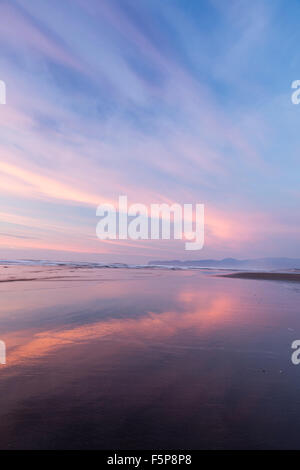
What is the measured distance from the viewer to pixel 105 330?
6516 millimetres

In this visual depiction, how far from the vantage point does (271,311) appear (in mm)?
9273

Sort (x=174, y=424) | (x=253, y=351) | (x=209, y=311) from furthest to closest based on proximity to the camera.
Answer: (x=209, y=311) → (x=253, y=351) → (x=174, y=424)

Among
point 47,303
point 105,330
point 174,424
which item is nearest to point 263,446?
point 174,424

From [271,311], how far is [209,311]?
87.3 inches

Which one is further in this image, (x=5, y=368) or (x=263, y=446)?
(x=5, y=368)

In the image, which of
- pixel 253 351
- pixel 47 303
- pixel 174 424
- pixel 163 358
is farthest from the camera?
pixel 47 303

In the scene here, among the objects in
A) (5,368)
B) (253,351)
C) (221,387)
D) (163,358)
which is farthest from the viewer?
(253,351)

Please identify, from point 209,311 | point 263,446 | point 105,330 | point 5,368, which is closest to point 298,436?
point 263,446

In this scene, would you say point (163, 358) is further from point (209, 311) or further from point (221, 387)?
point (209, 311)
